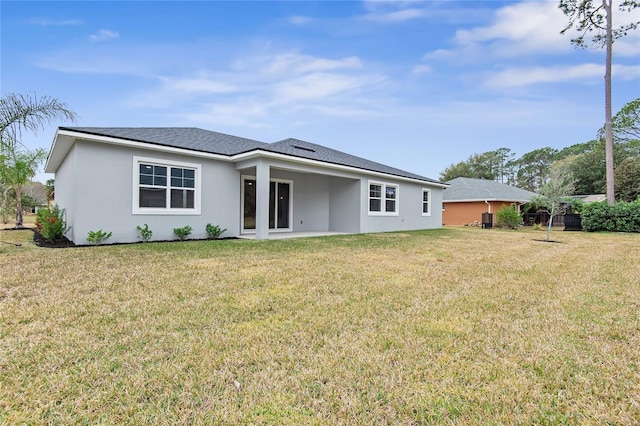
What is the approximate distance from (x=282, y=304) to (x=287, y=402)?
74.0 inches

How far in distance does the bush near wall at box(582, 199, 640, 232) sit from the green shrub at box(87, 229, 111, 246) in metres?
23.6

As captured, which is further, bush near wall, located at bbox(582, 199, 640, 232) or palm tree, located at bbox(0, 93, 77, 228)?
bush near wall, located at bbox(582, 199, 640, 232)

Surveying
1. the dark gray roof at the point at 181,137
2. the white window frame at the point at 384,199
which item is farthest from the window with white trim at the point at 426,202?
the dark gray roof at the point at 181,137

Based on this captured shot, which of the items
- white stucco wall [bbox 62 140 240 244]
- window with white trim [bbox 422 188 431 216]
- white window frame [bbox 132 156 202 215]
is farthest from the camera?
window with white trim [bbox 422 188 431 216]

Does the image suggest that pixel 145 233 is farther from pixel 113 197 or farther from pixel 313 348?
pixel 313 348

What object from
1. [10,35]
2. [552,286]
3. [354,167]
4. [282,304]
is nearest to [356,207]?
[354,167]

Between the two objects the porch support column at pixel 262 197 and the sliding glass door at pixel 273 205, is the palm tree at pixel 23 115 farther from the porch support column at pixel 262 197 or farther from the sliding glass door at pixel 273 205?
the sliding glass door at pixel 273 205

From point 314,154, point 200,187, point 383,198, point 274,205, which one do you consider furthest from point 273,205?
point 383,198

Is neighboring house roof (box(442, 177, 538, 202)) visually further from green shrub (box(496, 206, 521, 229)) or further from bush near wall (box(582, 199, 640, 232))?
bush near wall (box(582, 199, 640, 232))

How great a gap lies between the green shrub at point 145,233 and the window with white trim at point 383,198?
9324 mm


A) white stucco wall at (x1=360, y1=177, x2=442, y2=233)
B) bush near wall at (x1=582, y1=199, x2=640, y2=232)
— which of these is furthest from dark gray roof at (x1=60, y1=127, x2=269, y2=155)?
bush near wall at (x1=582, y1=199, x2=640, y2=232)

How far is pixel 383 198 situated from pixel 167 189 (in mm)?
9928

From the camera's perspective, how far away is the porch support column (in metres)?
10.3

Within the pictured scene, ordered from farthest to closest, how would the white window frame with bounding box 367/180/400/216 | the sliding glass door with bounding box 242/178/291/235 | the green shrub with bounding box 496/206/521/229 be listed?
the green shrub with bounding box 496/206/521/229, the white window frame with bounding box 367/180/400/216, the sliding glass door with bounding box 242/178/291/235
